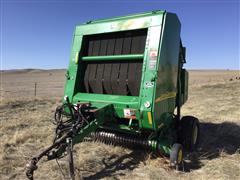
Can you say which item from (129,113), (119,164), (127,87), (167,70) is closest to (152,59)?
(167,70)

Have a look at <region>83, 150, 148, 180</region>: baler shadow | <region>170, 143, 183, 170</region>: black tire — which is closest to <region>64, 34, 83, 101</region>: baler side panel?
<region>83, 150, 148, 180</region>: baler shadow

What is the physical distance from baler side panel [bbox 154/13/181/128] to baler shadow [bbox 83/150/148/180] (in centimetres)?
87

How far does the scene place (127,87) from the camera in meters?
5.29

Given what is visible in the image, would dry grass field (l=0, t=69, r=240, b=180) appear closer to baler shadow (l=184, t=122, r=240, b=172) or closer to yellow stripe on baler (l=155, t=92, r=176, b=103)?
baler shadow (l=184, t=122, r=240, b=172)

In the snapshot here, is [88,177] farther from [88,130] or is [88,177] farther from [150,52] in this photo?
[150,52]

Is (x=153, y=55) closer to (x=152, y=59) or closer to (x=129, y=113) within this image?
(x=152, y=59)

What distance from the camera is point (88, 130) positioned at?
14.8 feet

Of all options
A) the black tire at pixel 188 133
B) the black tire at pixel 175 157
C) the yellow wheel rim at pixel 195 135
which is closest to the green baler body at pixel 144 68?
the black tire at pixel 175 157

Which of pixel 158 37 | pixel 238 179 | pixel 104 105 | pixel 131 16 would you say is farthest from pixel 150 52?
A: pixel 238 179

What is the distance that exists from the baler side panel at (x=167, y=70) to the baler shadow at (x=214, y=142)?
985mm

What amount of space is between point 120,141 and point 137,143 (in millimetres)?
434

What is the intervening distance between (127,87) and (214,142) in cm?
296

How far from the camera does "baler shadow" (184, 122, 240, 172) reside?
219 inches

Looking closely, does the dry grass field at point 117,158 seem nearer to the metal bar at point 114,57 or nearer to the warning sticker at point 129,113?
the warning sticker at point 129,113
